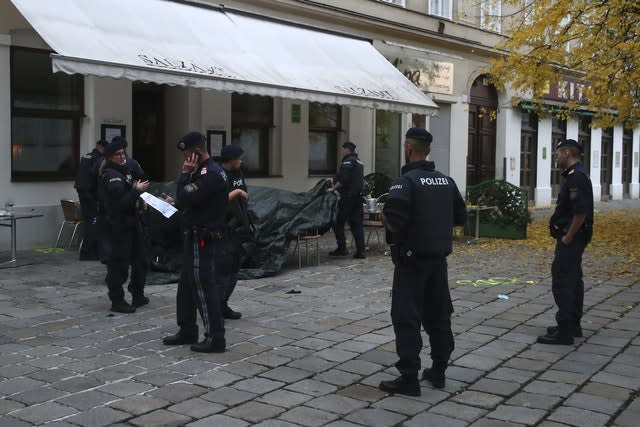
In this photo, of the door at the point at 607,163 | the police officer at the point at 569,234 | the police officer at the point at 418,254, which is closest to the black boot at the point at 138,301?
the police officer at the point at 418,254

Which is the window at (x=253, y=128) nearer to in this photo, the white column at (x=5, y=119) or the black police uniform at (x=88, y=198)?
the black police uniform at (x=88, y=198)

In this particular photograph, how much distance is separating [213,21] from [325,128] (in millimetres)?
4801

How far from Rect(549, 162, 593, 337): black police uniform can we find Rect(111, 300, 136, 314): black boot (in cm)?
415

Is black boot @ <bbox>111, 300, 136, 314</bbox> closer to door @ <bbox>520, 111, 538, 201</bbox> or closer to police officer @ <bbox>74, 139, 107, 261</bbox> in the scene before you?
police officer @ <bbox>74, 139, 107, 261</bbox>

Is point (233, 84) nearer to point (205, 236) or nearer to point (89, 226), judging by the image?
point (89, 226)

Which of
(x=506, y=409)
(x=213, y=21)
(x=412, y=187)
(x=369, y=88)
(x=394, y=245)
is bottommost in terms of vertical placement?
(x=506, y=409)

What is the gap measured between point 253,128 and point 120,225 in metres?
7.93

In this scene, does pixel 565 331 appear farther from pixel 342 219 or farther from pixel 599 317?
pixel 342 219

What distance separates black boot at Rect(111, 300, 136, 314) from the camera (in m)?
7.86

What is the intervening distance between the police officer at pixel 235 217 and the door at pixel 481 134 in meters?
15.6

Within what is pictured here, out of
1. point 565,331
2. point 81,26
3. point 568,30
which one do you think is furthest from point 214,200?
point 568,30

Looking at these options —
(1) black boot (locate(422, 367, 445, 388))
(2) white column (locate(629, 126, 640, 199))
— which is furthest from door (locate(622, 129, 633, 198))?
(1) black boot (locate(422, 367, 445, 388))

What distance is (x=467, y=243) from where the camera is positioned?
47.1 ft

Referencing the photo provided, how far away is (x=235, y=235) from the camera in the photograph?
7.20m
